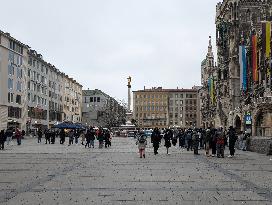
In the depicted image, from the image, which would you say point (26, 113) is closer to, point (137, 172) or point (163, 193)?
point (137, 172)

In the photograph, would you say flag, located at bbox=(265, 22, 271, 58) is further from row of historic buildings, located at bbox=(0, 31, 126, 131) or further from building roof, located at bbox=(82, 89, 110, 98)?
building roof, located at bbox=(82, 89, 110, 98)

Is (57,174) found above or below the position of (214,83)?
below

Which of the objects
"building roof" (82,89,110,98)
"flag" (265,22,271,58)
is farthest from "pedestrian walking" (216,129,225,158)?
"building roof" (82,89,110,98)

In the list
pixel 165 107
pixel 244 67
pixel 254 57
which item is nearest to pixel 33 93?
pixel 244 67

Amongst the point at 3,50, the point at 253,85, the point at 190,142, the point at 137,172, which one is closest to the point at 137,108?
the point at 3,50

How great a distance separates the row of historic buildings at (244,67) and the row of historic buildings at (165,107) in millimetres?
101781

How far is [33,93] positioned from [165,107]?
101 m

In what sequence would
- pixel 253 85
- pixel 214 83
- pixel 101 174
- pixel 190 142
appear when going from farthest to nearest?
pixel 214 83 → pixel 253 85 → pixel 190 142 → pixel 101 174

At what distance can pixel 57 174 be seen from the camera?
16.8 meters

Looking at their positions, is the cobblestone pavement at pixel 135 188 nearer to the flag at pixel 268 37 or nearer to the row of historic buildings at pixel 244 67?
the flag at pixel 268 37

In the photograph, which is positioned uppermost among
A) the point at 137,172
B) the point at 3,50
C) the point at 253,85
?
the point at 3,50

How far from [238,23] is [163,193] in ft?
219

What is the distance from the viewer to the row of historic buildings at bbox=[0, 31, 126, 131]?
8362 centimetres

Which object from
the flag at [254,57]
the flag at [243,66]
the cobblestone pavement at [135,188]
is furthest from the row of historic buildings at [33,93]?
the cobblestone pavement at [135,188]
